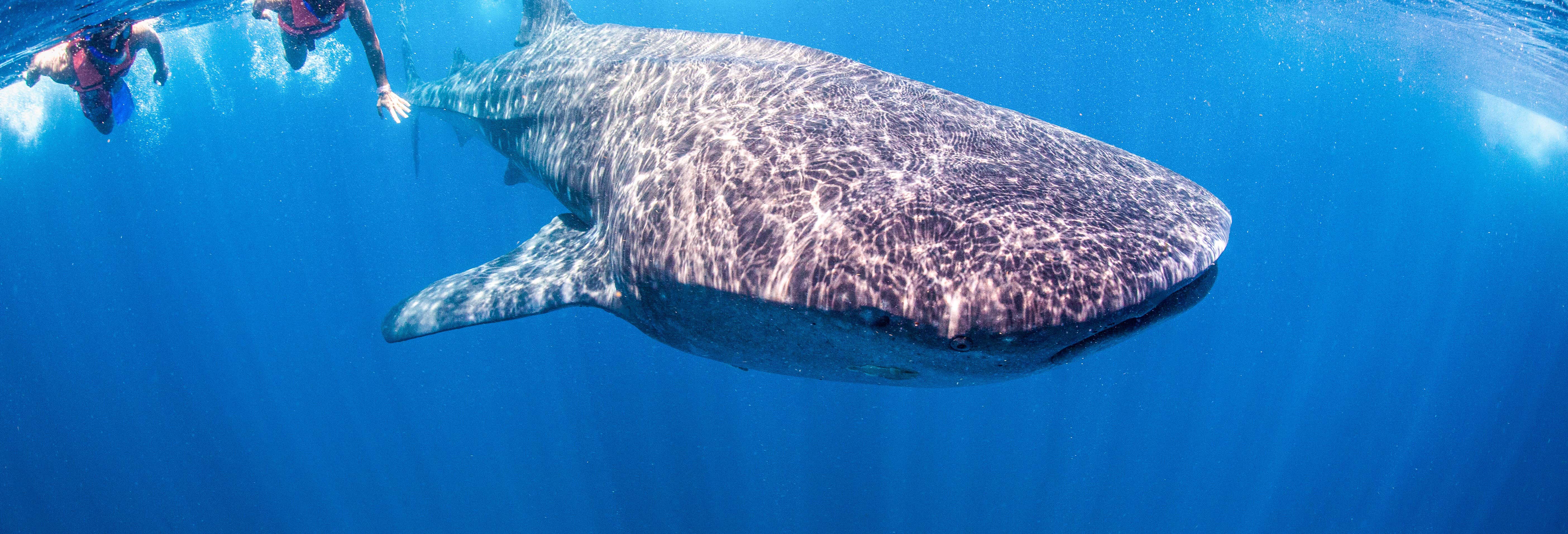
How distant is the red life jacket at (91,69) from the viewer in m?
9.36

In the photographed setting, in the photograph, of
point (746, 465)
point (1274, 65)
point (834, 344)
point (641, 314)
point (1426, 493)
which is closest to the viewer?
point (834, 344)

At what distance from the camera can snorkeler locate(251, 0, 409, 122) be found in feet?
23.7

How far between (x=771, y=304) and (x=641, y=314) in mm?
1346

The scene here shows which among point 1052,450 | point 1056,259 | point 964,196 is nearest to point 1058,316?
→ point 1056,259

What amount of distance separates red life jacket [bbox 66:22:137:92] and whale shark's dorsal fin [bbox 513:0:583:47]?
23.3 feet

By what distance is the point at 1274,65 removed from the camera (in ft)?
113

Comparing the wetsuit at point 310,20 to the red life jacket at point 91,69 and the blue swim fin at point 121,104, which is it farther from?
the blue swim fin at point 121,104

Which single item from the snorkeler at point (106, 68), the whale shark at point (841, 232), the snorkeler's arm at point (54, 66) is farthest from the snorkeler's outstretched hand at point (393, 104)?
the snorkeler's arm at point (54, 66)

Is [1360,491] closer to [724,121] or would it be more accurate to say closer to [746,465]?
[746,465]

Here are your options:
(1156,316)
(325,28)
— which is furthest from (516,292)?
(325,28)

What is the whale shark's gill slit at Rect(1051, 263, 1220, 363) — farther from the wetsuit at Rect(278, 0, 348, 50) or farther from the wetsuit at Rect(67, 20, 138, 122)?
the wetsuit at Rect(67, 20, 138, 122)

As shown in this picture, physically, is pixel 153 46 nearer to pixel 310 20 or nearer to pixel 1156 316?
pixel 310 20

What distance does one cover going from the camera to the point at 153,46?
9.87m

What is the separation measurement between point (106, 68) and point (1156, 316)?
1457 centimetres
